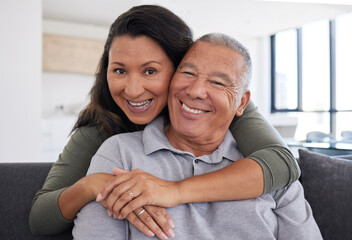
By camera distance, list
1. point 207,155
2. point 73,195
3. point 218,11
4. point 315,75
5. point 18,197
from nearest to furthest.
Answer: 1. point 73,195
2. point 207,155
3. point 18,197
4. point 218,11
5. point 315,75

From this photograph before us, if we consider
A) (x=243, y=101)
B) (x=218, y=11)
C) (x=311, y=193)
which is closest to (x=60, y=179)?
(x=243, y=101)

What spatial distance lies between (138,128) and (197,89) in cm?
48

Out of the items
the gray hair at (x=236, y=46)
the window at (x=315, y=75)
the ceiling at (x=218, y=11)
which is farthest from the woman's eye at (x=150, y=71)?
the window at (x=315, y=75)

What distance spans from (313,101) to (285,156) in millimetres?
6946

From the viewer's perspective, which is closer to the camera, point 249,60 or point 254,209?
point 254,209

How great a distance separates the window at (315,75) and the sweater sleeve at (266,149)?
550 centimetres

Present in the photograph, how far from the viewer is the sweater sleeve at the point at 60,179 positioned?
1271 mm

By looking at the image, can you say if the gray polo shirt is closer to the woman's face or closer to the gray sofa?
the woman's face

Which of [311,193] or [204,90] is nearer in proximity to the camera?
[204,90]

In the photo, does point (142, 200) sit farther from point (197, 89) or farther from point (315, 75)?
point (315, 75)

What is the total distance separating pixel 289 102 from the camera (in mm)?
8344

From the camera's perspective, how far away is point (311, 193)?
1.64m

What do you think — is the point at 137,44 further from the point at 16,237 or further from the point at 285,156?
the point at 16,237

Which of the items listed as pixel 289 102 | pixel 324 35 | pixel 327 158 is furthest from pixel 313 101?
pixel 327 158
